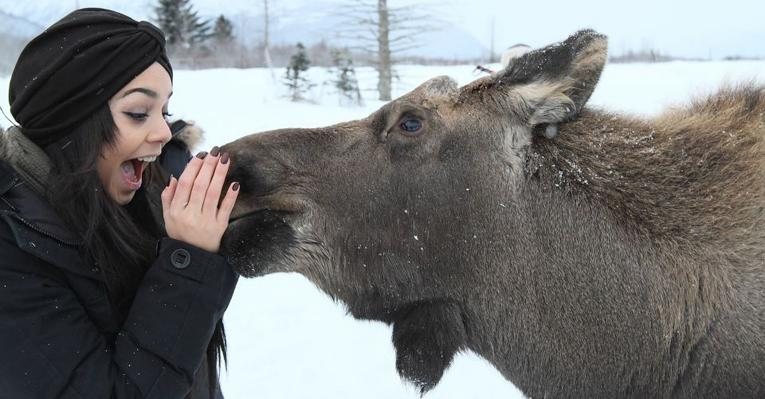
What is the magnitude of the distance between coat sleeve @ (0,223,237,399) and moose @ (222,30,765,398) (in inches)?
10.7

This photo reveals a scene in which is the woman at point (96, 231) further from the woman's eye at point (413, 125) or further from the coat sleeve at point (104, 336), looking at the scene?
the woman's eye at point (413, 125)

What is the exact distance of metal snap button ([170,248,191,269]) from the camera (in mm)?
2537

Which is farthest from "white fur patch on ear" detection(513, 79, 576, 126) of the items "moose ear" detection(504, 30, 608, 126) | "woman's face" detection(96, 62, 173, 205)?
"woman's face" detection(96, 62, 173, 205)

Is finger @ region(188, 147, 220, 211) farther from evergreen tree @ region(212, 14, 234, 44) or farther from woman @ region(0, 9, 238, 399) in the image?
evergreen tree @ region(212, 14, 234, 44)

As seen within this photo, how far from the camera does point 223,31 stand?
54906mm

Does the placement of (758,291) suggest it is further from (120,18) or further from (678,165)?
(120,18)

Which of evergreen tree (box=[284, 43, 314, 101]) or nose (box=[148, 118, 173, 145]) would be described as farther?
evergreen tree (box=[284, 43, 314, 101])

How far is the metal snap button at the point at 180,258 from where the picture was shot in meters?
2.54

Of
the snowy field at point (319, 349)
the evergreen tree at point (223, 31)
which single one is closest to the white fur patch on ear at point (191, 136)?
the snowy field at point (319, 349)

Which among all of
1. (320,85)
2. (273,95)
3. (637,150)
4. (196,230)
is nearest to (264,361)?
(196,230)

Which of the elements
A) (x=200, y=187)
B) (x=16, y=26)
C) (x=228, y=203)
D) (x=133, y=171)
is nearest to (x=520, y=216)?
(x=228, y=203)

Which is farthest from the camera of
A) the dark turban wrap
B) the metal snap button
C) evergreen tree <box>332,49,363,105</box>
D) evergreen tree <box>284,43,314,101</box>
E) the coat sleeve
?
evergreen tree <box>284,43,314,101</box>

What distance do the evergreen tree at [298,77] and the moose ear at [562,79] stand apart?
85.4 feet

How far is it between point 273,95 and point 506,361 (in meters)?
27.2
